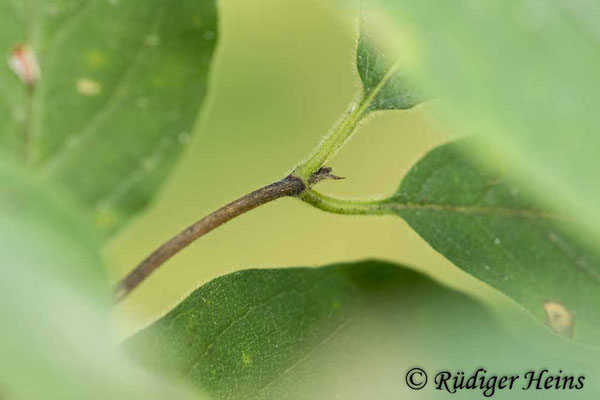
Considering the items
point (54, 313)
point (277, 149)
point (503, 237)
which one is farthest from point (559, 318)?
point (277, 149)

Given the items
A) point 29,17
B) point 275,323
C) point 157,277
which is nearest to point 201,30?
point 29,17

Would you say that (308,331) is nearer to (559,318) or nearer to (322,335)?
(322,335)

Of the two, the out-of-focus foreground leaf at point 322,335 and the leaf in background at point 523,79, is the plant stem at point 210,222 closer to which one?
the out-of-focus foreground leaf at point 322,335

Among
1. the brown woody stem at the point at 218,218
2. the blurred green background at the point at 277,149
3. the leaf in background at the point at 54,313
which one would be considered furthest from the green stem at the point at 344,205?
the blurred green background at the point at 277,149

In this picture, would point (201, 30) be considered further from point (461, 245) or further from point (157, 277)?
point (157, 277)

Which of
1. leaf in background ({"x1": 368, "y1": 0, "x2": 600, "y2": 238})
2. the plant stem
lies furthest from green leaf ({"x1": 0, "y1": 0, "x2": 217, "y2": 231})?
leaf in background ({"x1": 368, "y1": 0, "x2": 600, "y2": 238})
